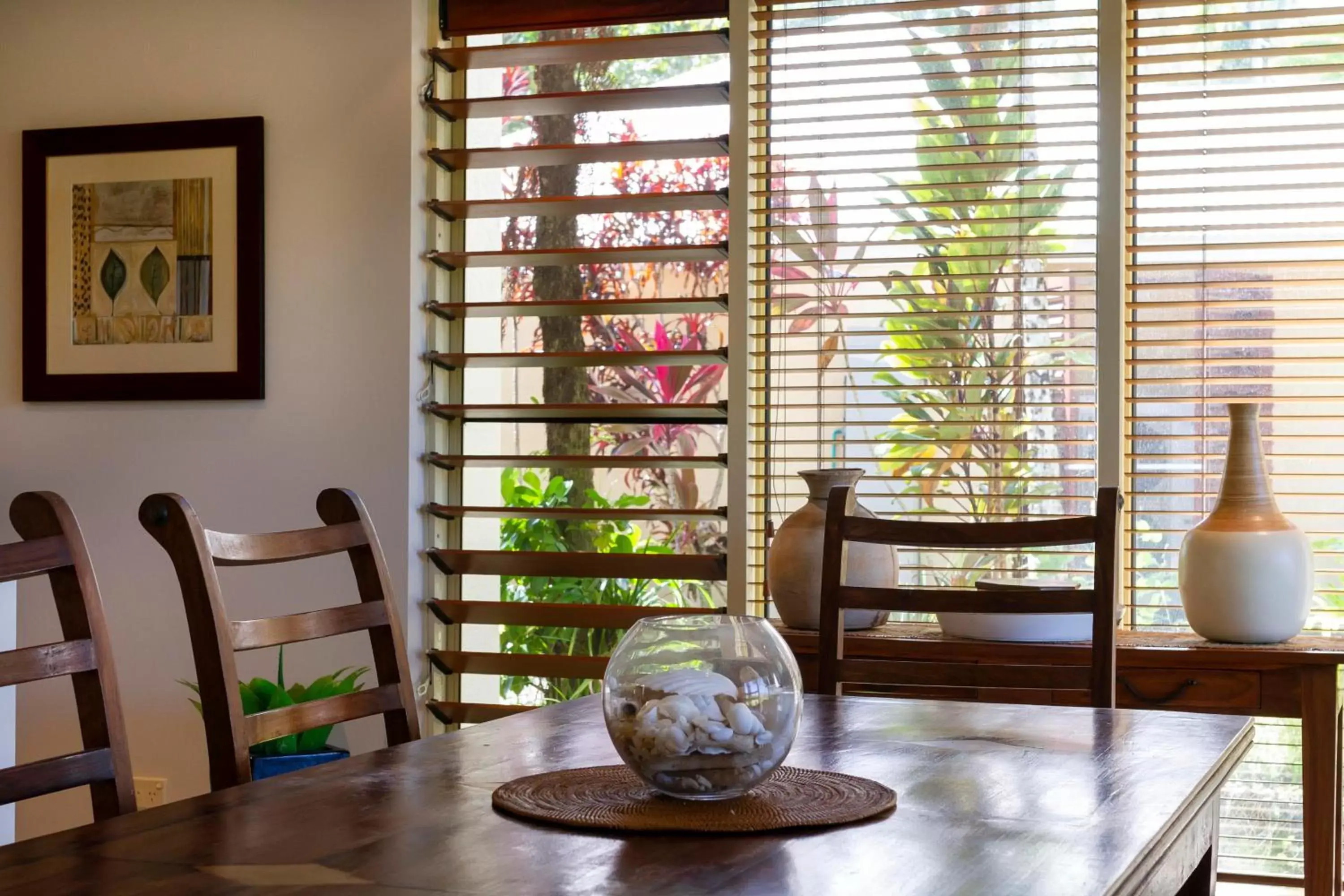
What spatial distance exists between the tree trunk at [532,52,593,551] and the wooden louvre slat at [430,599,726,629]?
0.65 feet

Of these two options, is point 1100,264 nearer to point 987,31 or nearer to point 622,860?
point 987,31

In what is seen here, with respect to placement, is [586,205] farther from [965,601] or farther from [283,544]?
[283,544]

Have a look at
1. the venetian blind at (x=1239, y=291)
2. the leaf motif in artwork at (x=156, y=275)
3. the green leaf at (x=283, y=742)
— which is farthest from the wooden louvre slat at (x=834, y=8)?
the green leaf at (x=283, y=742)

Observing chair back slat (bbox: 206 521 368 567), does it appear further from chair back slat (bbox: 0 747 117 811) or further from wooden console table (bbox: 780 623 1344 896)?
wooden console table (bbox: 780 623 1344 896)

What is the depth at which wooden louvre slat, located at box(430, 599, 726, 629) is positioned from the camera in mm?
3338

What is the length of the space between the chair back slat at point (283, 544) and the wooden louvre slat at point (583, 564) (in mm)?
1436

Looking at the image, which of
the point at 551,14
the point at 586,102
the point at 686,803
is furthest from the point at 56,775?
the point at 551,14

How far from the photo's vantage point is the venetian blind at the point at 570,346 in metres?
3.36

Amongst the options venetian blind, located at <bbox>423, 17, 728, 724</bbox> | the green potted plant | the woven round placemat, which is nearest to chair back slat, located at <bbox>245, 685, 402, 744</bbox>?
the woven round placemat

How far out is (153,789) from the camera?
3.49 meters

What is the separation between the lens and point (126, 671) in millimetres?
3547

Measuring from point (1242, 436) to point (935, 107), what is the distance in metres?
1.02

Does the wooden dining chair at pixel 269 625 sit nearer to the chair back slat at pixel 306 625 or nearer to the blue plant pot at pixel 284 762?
the chair back slat at pixel 306 625

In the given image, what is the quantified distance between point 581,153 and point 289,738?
150 centimetres
